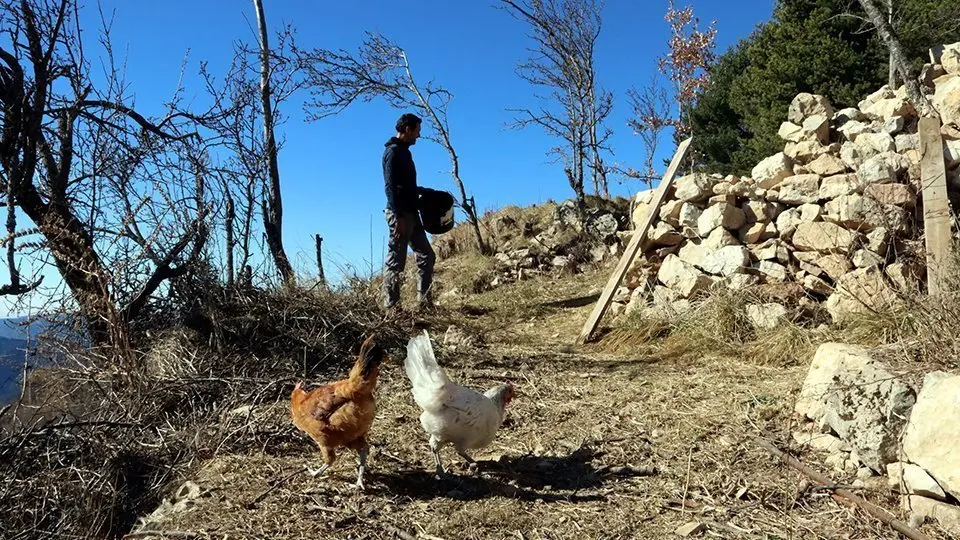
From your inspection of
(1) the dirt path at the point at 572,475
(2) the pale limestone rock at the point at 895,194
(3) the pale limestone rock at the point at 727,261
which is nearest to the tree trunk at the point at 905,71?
(2) the pale limestone rock at the point at 895,194

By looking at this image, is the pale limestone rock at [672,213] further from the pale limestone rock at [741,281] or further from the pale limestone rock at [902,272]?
the pale limestone rock at [902,272]

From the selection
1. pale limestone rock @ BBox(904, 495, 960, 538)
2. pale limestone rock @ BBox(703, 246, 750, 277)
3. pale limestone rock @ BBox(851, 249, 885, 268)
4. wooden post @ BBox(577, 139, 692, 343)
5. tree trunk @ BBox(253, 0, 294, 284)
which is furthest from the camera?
tree trunk @ BBox(253, 0, 294, 284)

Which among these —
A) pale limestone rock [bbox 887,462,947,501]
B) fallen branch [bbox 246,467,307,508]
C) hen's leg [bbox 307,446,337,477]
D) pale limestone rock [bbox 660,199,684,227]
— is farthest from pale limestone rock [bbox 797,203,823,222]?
fallen branch [bbox 246,467,307,508]

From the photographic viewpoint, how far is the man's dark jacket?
6.48 m

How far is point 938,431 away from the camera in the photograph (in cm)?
262

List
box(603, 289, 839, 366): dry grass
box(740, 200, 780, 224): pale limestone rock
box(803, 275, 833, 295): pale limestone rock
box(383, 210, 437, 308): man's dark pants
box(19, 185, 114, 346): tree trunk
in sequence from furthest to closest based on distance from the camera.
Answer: box(383, 210, 437, 308): man's dark pants, box(740, 200, 780, 224): pale limestone rock, box(803, 275, 833, 295): pale limestone rock, box(603, 289, 839, 366): dry grass, box(19, 185, 114, 346): tree trunk

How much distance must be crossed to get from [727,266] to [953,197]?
6.39 ft

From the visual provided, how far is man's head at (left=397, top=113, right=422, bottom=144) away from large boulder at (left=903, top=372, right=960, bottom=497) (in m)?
5.05

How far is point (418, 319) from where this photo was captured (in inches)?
A: 267

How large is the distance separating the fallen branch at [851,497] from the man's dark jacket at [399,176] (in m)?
4.21

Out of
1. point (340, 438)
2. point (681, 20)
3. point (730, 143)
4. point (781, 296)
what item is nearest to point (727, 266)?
point (781, 296)

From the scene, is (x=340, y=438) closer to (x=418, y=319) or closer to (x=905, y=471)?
(x=905, y=471)

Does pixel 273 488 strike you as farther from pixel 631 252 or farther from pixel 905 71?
pixel 905 71

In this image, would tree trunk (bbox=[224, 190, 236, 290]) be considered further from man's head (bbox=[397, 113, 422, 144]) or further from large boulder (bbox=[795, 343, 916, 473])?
large boulder (bbox=[795, 343, 916, 473])
